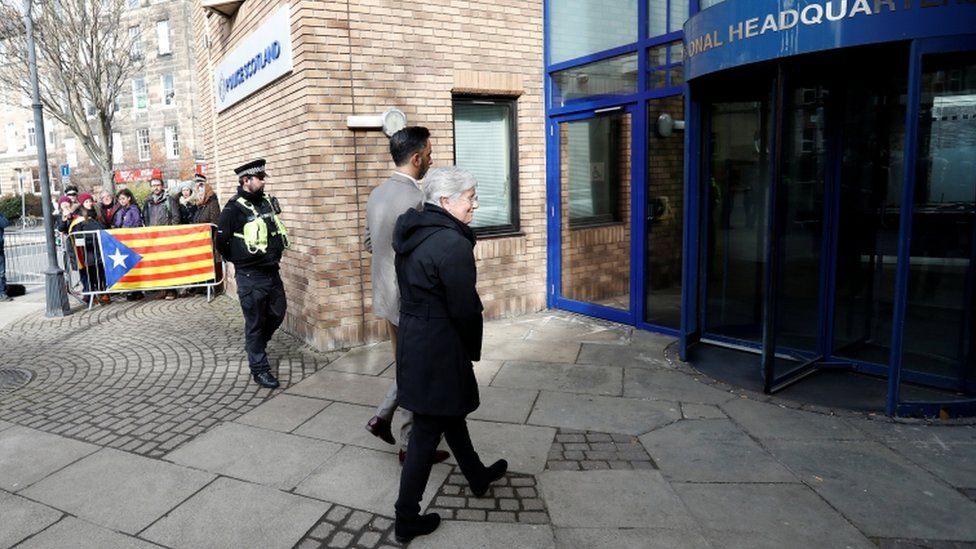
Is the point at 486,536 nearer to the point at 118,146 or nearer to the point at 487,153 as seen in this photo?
the point at 487,153

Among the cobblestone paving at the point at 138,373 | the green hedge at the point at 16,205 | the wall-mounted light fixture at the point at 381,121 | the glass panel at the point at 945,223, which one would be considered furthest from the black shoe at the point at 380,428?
the green hedge at the point at 16,205

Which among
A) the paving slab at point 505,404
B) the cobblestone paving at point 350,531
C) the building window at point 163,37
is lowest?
the cobblestone paving at point 350,531

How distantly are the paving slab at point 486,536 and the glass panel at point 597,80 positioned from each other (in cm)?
485

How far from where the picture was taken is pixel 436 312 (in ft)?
9.32

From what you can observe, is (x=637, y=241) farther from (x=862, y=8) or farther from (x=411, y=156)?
(x=411, y=156)

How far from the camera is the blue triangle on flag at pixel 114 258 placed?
906 centimetres

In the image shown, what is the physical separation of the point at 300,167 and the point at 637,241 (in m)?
3.52

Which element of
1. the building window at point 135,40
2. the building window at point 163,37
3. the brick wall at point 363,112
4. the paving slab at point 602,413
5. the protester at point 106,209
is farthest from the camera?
the building window at point 163,37

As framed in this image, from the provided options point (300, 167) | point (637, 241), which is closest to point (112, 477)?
point (300, 167)

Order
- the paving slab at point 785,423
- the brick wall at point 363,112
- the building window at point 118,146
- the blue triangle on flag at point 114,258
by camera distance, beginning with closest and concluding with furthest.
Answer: the paving slab at point 785,423 < the brick wall at point 363,112 < the blue triangle on flag at point 114,258 < the building window at point 118,146

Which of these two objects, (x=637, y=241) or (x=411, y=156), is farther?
(x=637, y=241)

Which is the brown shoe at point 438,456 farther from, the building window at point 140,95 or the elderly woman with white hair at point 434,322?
the building window at point 140,95

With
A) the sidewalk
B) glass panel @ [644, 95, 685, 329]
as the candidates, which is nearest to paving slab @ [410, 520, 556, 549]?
the sidewalk

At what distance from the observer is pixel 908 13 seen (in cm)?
394
